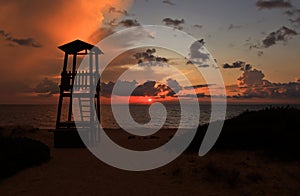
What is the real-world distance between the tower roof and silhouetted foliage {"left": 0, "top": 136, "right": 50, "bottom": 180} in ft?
22.8

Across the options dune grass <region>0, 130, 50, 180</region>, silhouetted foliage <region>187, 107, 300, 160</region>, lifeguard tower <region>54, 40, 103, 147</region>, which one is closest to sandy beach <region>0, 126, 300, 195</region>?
dune grass <region>0, 130, 50, 180</region>

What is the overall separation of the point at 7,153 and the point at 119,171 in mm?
4812

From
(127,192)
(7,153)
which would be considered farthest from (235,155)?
(7,153)

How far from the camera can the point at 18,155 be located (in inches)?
520

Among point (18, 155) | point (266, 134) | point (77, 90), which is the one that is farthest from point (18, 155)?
point (266, 134)

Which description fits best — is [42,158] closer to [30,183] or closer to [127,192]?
[30,183]

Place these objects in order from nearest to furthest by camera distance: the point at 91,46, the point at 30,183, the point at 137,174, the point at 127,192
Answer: the point at 127,192 → the point at 30,183 → the point at 137,174 → the point at 91,46

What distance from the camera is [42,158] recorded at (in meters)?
14.2

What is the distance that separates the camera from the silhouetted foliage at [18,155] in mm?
12148

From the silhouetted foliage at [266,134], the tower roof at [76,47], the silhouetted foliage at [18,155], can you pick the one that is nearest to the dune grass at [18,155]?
the silhouetted foliage at [18,155]

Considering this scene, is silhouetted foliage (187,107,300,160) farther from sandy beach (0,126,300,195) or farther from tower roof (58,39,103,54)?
tower roof (58,39,103,54)

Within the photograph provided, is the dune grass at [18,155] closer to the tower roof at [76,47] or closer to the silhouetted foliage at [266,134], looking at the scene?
the tower roof at [76,47]

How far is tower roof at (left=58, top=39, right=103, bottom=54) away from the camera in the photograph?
19.1m

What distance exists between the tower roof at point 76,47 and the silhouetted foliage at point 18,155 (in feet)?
22.8
